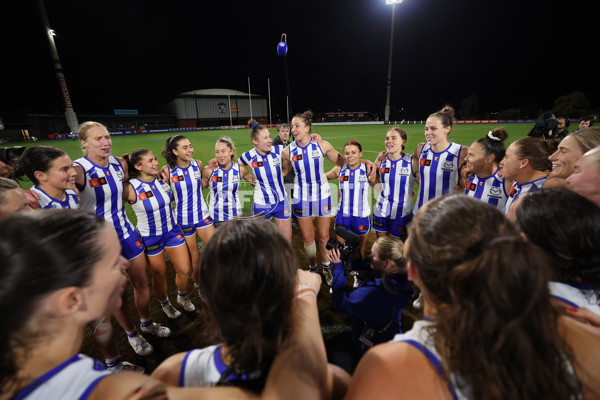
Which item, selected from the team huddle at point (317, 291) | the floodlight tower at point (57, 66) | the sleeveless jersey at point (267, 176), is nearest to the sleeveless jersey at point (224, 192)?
the sleeveless jersey at point (267, 176)

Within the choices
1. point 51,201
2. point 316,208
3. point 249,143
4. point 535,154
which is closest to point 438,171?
point 535,154

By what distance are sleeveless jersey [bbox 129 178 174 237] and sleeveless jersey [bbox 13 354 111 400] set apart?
2.64 meters

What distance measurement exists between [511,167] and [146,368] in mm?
4700

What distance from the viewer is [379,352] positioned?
0.94 meters

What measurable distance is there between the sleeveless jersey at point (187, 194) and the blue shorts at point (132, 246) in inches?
27.5

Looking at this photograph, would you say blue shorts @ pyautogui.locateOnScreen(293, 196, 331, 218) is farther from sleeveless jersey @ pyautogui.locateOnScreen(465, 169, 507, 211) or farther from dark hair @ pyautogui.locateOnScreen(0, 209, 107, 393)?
dark hair @ pyautogui.locateOnScreen(0, 209, 107, 393)

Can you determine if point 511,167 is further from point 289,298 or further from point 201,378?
point 201,378

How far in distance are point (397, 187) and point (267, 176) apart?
2278 millimetres

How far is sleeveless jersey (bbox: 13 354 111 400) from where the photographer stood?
0.80m

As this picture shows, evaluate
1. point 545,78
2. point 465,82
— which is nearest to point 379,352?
point 545,78

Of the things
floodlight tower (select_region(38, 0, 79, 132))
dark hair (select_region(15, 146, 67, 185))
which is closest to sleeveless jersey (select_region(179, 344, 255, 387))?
dark hair (select_region(15, 146, 67, 185))

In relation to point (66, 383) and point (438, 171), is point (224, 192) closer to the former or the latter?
point (438, 171)

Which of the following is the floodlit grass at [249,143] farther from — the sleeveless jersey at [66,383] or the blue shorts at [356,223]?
the sleeveless jersey at [66,383]

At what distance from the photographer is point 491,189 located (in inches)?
133
